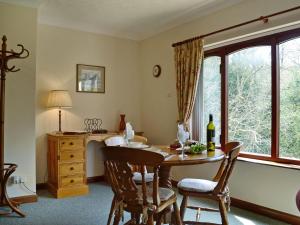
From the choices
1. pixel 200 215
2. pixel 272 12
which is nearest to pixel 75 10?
pixel 272 12

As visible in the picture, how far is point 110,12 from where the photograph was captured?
4.02m

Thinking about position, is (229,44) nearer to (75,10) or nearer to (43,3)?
(75,10)

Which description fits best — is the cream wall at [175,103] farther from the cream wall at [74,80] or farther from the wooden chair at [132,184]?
the wooden chair at [132,184]

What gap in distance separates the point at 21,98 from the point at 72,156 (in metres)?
1.04

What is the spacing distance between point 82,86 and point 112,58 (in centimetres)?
78

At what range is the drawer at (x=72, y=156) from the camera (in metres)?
3.88

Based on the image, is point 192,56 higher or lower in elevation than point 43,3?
lower

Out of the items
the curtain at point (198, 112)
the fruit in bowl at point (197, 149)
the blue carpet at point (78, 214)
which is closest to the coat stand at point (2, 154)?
the blue carpet at point (78, 214)

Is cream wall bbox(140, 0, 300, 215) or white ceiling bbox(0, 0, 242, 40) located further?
white ceiling bbox(0, 0, 242, 40)

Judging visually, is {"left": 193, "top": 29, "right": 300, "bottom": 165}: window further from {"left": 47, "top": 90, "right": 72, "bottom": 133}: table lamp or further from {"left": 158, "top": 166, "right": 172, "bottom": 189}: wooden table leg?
{"left": 47, "top": 90, "right": 72, "bottom": 133}: table lamp

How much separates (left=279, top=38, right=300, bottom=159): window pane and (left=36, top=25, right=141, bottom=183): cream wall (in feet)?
9.07

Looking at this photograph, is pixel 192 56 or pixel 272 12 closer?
pixel 272 12

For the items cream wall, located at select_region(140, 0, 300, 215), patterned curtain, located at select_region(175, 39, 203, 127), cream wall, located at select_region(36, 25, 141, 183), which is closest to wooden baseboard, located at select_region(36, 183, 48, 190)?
cream wall, located at select_region(36, 25, 141, 183)

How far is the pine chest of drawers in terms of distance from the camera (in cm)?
385
